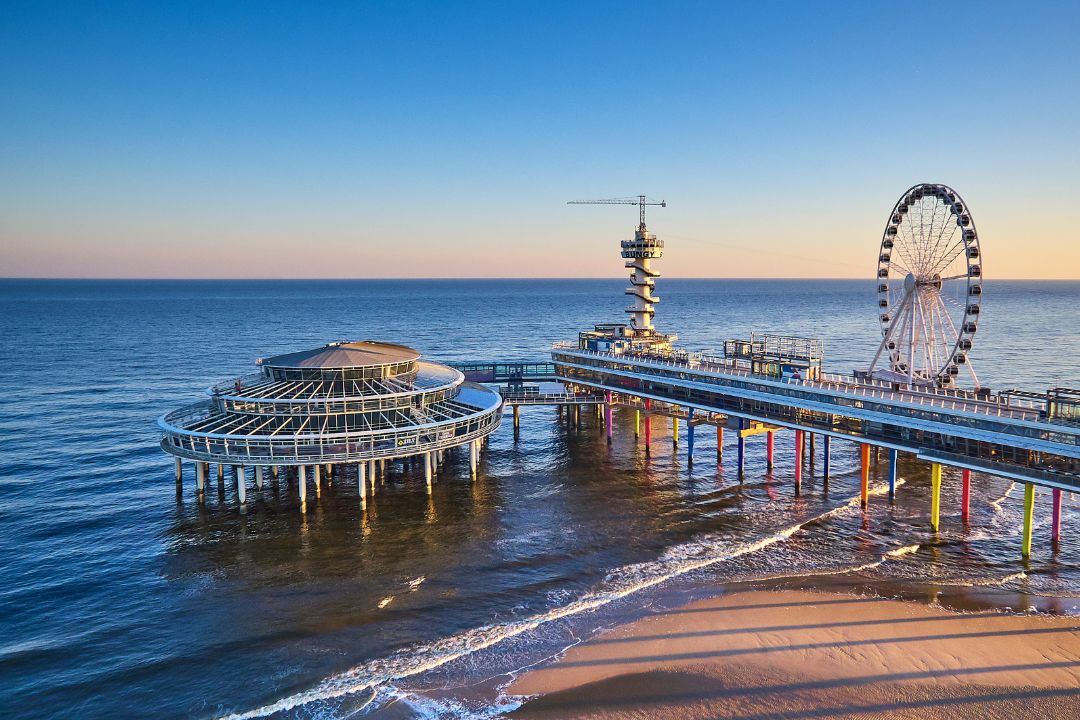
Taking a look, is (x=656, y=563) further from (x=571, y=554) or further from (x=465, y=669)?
(x=465, y=669)

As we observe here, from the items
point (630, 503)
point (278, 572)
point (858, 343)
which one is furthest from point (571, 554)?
point (858, 343)

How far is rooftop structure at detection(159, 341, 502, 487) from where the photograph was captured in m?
52.6

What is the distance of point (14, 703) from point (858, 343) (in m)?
163

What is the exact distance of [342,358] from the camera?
60875 millimetres

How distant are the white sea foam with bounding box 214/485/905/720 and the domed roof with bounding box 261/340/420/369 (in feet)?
92.6

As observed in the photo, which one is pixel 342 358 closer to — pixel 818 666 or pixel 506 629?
pixel 506 629

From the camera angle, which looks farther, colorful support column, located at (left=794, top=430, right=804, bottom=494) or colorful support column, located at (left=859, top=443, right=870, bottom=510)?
colorful support column, located at (left=794, top=430, right=804, bottom=494)

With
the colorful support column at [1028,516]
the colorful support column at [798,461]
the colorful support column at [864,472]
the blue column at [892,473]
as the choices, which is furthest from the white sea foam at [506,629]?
the colorful support column at [1028,516]

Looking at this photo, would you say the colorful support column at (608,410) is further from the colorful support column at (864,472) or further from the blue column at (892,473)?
the blue column at (892,473)

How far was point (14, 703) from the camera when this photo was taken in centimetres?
3150

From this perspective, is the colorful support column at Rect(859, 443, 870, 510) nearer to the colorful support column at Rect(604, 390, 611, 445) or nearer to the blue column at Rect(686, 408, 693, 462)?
the blue column at Rect(686, 408, 693, 462)

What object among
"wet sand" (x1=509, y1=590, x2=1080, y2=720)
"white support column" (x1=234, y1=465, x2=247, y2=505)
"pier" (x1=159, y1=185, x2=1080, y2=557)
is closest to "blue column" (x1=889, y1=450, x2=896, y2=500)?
"pier" (x1=159, y1=185, x2=1080, y2=557)

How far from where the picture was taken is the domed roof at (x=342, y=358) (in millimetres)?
60125

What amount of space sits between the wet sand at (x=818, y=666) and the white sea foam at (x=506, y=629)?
355 cm
